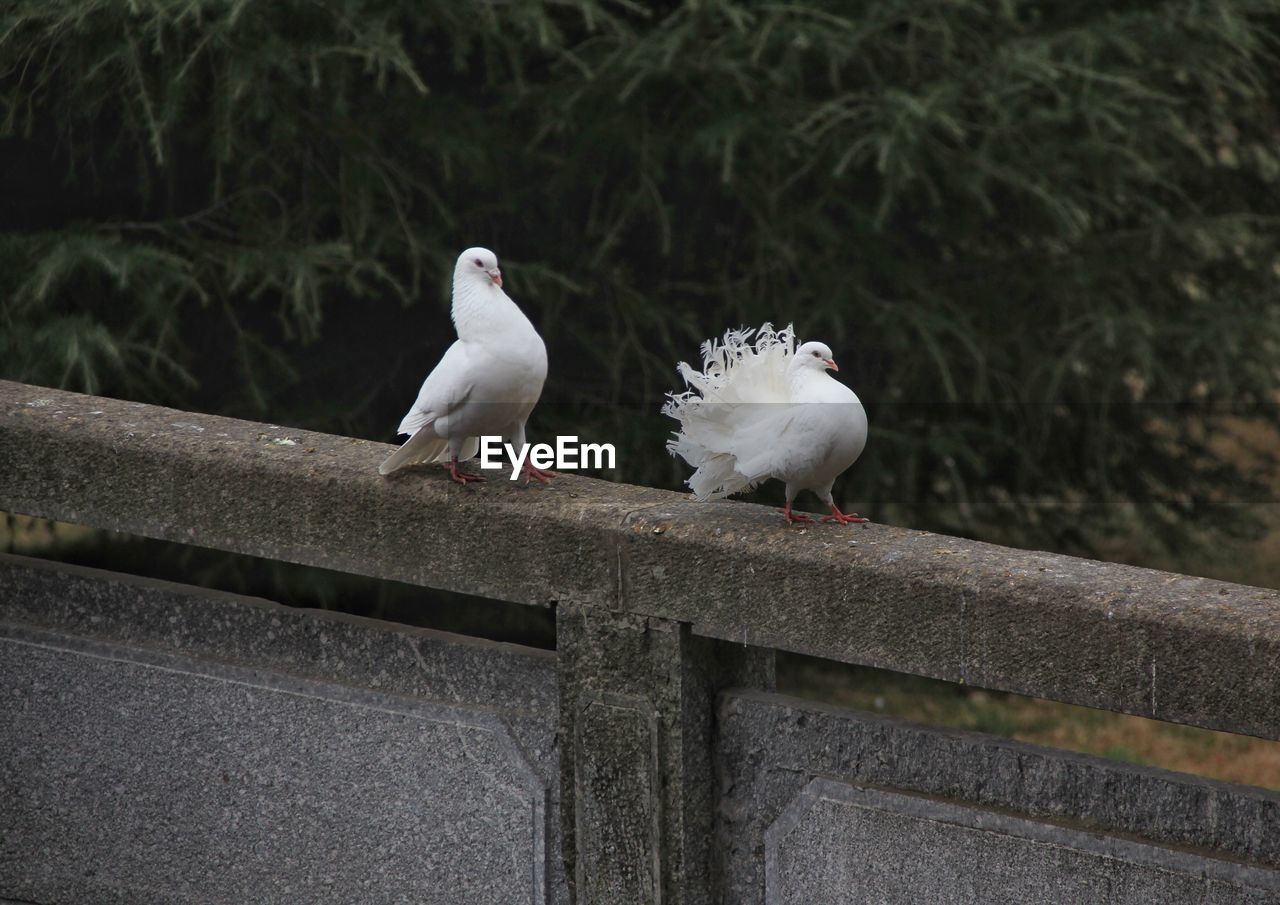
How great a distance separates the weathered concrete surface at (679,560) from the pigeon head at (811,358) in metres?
0.28

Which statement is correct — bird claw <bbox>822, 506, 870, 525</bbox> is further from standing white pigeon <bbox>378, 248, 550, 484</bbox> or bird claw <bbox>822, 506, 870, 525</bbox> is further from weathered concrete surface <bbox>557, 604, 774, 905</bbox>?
standing white pigeon <bbox>378, 248, 550, 484</bbox>

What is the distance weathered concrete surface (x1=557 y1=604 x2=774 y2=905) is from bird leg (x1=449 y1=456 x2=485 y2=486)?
0.33 meters

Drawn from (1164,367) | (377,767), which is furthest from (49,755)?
(1164,367)

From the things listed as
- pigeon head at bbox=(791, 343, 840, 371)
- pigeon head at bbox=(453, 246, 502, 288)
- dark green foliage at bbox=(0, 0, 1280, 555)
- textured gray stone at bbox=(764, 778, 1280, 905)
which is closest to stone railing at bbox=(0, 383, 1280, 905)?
textured gray stone at bbox=(764, 778, 1280, 905)

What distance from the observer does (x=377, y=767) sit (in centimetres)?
326

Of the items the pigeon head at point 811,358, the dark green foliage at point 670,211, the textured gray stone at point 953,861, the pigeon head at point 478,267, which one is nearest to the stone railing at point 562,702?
the textured gray stone at point 953,861

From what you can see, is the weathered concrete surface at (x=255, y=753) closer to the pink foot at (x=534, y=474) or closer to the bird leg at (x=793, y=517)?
the pink foot at (x=534, y=474)

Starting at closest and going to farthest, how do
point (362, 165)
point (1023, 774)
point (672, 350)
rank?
point (1023, 774), point (362, 165), point (672, 350)

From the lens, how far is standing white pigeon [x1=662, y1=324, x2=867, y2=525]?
2.97m

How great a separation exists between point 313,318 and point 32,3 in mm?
1376

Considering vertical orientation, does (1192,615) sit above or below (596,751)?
above

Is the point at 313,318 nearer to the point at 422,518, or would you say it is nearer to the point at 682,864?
the point at 422,518

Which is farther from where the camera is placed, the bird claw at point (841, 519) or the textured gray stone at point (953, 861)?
the bird claw at point (841, 519)

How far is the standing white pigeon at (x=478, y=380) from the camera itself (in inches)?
126
